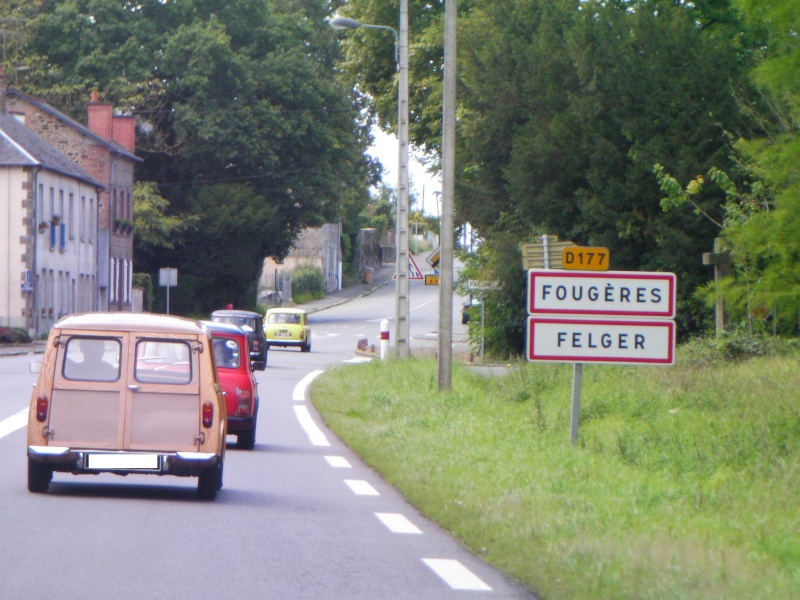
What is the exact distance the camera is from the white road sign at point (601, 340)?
1272 cm

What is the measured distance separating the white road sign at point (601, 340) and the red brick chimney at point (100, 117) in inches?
2211

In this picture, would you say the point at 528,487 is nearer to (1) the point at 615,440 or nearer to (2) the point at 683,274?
(1) the point at 615,440

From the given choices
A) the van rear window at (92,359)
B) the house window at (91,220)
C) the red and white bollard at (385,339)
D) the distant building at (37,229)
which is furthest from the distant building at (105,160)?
the van rear window at (92,359)

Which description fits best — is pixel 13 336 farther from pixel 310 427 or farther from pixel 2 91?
pixel 310 427

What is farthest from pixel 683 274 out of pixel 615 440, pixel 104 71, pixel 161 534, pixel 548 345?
pixel 104 71

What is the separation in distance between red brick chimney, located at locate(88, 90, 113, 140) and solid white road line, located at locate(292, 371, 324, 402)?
35129 mm

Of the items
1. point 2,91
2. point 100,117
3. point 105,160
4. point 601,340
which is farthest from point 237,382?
point 100,117

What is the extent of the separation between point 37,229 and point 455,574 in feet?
169

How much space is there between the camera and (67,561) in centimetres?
802

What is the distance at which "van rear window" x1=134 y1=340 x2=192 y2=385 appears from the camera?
1130 centimetres

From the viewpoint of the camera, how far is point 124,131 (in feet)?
224

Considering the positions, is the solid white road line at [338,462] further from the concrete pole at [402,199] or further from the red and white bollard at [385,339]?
the red and white bollard at [385,339]

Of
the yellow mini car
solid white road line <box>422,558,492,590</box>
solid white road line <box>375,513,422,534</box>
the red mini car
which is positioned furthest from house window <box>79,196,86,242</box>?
solid white road line <box>422,558,492,590</box>

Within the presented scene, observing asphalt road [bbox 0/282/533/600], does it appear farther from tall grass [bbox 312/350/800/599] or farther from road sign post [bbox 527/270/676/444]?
road sign post [bbox 527/270/676/444]
